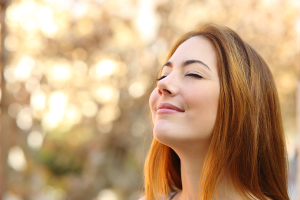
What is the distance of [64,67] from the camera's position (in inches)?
223

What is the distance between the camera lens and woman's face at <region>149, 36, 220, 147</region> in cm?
130

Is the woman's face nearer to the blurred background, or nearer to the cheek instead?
the cheek

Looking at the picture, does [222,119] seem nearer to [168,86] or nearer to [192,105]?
Result: [192,105]

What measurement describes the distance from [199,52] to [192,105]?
0.94 feet

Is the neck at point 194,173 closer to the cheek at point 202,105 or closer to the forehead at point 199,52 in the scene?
the cheek at point 202,105

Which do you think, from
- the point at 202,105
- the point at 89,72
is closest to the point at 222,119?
the point at 202,105

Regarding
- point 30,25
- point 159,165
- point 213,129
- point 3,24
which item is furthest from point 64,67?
point 213,129

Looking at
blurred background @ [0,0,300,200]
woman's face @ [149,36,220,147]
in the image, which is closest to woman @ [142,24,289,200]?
woman's face @ [149,36,220,147]

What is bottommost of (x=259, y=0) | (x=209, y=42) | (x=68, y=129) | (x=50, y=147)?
(x=50, y=147)

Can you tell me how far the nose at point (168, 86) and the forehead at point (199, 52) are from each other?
13cm

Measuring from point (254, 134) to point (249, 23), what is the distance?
4.55 metres

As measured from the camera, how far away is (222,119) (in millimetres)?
1330

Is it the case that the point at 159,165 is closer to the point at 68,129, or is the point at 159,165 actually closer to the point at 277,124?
the point at 277,124

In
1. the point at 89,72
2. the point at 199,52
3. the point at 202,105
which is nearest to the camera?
the point at 202,105
